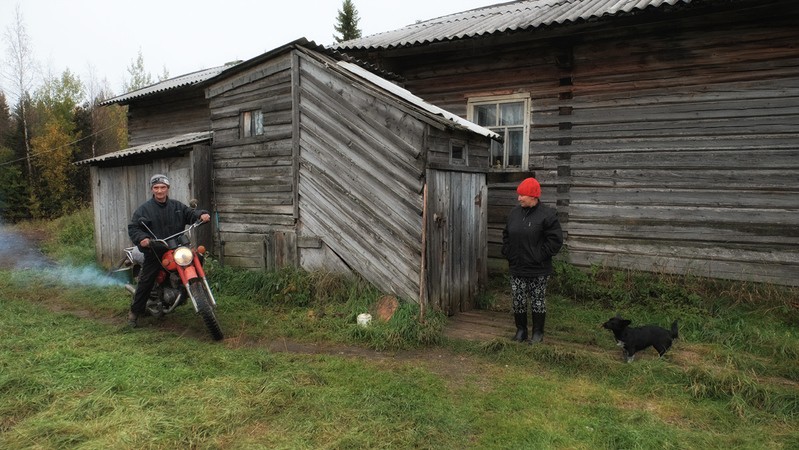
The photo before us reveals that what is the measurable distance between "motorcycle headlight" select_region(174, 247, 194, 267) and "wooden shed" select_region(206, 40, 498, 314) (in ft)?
6.72

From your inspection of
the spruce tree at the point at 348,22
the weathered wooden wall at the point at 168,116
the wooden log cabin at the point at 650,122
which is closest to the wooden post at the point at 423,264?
the wooden log cabin at the point at 650,122

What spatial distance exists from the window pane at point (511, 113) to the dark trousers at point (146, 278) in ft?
19.8

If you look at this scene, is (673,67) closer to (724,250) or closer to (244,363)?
(724,250)

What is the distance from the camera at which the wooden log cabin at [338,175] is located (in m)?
5.87

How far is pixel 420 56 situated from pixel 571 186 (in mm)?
3821

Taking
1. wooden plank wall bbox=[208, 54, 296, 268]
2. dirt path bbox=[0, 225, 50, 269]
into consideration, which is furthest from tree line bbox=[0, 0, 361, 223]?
wooden plank wall bbox=[208, 54, 296, 268]

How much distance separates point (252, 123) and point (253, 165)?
2.38 feet

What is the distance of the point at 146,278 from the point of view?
5.59 meters

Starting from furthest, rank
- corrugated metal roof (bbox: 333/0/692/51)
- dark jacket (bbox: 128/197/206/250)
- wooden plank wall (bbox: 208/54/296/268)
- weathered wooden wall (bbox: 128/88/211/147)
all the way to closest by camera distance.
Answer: weathered wooden wall (bbox: 128/88/211/147) < wooden plank wall (bbox: 208/54/296/268) < corrugated metal roof (bbox: 333/0/692/51) < dark jacket (bbox: 128/197/206/250)

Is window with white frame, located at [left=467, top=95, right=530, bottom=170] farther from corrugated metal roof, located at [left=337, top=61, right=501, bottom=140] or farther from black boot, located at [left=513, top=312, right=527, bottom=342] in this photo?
black boot, located at [left=513, top=312, right=527, bottom=342]

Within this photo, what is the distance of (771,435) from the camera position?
128 inches

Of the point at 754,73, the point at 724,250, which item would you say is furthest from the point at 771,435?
the point at 754,73

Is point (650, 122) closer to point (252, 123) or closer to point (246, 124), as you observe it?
point (252, 123)

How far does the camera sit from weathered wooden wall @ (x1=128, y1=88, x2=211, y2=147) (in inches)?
537
